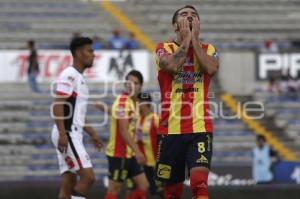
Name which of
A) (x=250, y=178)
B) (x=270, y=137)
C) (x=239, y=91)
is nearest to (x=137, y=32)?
(x=239, y=91)

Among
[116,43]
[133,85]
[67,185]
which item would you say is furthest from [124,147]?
[116,43]

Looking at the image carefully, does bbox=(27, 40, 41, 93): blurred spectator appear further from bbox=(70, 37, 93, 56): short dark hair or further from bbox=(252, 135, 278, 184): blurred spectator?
bbox=(70, 37, 93, 56): short dark hair

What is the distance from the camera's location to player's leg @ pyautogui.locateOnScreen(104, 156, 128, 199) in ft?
41.0

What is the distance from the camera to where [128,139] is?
12.2 meters

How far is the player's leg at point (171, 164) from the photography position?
29.5 feet

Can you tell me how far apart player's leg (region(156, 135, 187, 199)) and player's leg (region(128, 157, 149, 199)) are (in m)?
3.63

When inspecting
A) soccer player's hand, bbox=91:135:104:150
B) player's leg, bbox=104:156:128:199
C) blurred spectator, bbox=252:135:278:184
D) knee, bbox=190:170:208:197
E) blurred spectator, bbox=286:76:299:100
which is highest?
blurred spectator, bbox=286:76:299:100

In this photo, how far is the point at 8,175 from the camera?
2039cm

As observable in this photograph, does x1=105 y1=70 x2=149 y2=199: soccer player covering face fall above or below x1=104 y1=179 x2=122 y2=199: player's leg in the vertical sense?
above

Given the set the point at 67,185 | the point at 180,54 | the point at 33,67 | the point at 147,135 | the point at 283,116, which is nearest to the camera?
the point at 180,54

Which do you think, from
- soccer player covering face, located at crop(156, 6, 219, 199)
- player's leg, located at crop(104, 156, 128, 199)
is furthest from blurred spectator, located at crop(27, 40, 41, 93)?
soccer player covering face, located at crop(156, 6, 219, 199)

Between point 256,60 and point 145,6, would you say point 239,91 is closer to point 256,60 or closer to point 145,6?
point 256,60

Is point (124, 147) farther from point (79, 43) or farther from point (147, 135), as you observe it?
point (79, 43)

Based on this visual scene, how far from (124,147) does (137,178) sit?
1.77 ft
